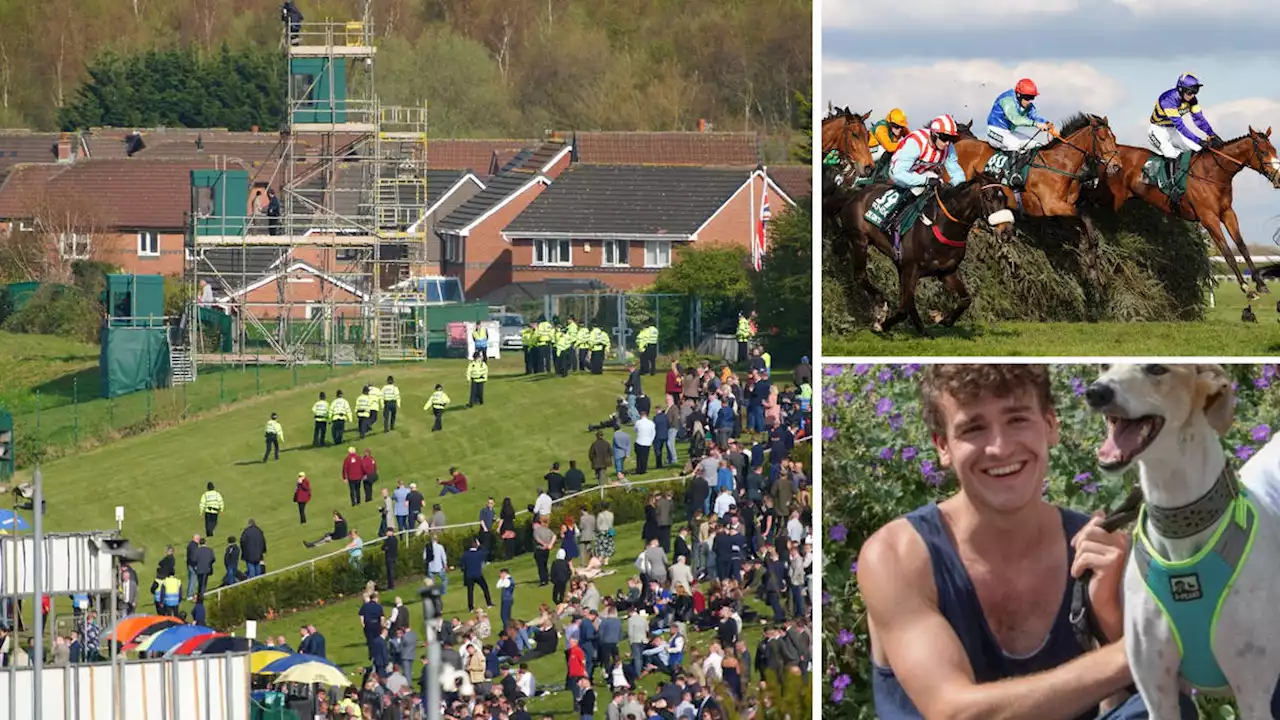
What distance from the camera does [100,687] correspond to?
1778 centimetres

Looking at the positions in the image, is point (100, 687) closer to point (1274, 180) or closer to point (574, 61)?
point (1274, 180)

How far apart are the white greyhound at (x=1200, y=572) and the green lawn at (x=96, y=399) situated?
128 feet

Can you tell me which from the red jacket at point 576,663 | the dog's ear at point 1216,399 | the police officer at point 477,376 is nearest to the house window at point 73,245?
the police officer at point 477,376

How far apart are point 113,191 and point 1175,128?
157ft

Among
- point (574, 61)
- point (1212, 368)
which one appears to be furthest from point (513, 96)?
point (1212, 368)

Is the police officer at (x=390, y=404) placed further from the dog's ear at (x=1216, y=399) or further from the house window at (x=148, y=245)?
the dog's ear at (x=1216, y=399)

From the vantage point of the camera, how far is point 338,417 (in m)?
39.8

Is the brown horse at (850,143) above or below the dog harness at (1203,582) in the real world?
above

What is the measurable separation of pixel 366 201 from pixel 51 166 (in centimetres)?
1528

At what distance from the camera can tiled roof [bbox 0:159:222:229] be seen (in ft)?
212

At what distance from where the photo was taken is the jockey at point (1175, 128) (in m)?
20.4

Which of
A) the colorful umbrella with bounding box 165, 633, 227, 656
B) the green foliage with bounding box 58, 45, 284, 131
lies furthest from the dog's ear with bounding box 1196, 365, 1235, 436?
the green foliage with bounding box 58, 45, 284, 131

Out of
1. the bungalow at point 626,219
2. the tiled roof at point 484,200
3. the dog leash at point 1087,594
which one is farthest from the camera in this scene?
the tiled roof at point 484,200

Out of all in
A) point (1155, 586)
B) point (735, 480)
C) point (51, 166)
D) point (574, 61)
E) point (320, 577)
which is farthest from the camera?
point (574, 61)
